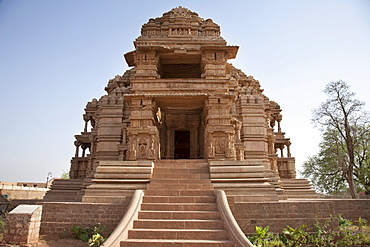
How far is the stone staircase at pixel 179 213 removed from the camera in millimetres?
7620

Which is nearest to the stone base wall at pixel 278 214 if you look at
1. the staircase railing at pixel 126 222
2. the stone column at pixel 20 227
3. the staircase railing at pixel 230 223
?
the staircase railing at pixel 230 223

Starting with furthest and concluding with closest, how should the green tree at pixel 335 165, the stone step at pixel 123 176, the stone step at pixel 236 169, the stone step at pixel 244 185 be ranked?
1. the green tree at pixel 335 165
2. the stone step at pixel 123 176
3. the stone step at pixel 236 169
4. the stone step at pixel 244 185

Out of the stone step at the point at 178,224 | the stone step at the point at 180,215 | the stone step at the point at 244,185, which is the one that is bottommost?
the stone step at the point at 178,224

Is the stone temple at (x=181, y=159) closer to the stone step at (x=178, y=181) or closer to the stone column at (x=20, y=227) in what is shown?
the stone step at (x=178, y=181)

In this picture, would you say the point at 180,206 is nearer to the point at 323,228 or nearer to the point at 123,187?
the point at 123,187

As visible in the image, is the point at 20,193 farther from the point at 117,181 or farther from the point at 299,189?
the point at 299,189

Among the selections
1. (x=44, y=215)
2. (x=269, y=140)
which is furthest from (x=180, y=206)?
(x=269, y=140)

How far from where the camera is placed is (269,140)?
887 inches

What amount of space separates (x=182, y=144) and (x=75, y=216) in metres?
12.1

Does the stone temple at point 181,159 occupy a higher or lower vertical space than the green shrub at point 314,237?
higher

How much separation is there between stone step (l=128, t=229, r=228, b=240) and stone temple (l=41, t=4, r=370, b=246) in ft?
0.08

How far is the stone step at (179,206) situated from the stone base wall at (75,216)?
31.5 inches

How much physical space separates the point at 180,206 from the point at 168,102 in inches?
262

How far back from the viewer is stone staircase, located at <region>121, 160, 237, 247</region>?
7.62 m
